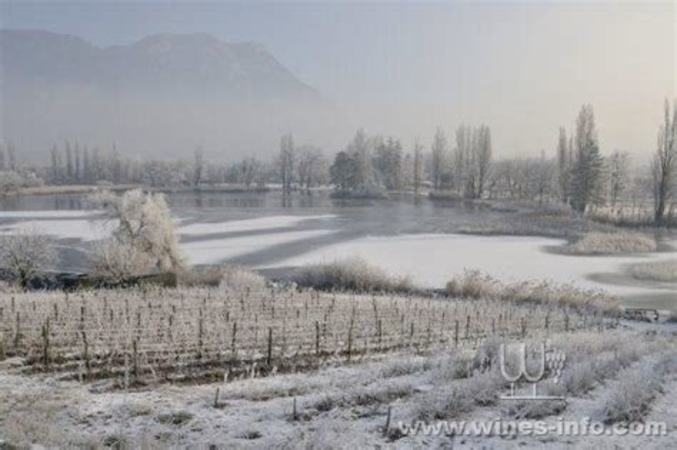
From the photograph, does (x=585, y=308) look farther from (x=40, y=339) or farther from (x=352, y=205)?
(x=352, y=205)

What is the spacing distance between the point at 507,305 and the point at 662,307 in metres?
8.59

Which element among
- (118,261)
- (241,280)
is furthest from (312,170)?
(241,280)

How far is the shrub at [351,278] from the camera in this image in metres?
32.4

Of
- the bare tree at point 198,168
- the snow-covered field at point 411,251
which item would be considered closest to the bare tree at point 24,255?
the snow-covered field at point 411,251

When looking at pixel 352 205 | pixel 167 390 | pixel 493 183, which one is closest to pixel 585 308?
pixel 167 390

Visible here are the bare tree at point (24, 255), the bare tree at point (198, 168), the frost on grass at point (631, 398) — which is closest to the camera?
the frost on grass at point (631, 398)

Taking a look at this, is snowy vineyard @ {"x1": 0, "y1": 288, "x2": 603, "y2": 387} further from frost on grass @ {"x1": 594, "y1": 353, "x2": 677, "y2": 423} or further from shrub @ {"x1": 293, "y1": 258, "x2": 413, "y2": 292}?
frost on grass @ {"x1": 594, "y1": 353, "x2": 677, "y2": 423}

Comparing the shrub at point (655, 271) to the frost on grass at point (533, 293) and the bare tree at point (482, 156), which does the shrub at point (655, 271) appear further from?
the bare tree at point (482, 156)

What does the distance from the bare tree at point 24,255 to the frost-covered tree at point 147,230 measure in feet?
13.1

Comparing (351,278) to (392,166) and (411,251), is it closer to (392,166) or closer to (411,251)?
(411,251)

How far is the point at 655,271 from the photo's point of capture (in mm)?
36625

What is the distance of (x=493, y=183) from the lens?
113938 millimetres

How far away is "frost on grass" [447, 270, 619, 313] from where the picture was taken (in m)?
27.7

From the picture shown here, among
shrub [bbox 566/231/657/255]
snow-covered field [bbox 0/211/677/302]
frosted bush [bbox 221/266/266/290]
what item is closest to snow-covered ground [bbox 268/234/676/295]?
snow-covered field [bbox 0/211/677/302]
